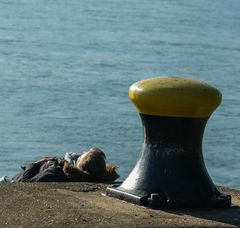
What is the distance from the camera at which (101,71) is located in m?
22.7

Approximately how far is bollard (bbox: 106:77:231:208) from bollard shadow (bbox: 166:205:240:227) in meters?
0.06

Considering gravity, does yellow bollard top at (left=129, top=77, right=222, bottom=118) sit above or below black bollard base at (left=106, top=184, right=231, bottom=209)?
above

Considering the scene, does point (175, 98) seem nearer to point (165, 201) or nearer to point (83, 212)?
point (165, 201)

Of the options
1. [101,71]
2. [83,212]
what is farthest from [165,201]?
[101,71]

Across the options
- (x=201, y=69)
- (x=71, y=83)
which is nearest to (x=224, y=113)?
(x=71, y=83)

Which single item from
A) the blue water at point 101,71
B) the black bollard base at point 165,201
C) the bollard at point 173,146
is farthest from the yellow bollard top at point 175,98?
the blue water at point 101,71

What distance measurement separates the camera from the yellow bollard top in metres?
7.96

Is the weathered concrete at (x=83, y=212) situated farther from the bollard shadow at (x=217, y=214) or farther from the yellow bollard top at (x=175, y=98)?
the yellow bollard top at (x=175, y=98)

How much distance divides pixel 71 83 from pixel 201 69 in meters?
3.80

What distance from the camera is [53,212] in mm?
7570

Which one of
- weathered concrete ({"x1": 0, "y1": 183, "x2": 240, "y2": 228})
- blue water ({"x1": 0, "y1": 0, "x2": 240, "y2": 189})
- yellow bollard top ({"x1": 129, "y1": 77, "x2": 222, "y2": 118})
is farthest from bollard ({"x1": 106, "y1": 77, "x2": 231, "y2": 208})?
blue water ({"x1": 0, "y1": 0, "x2": 240, "y2": 189})

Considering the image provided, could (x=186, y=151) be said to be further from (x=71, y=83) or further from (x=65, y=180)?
(x=71, y=83)

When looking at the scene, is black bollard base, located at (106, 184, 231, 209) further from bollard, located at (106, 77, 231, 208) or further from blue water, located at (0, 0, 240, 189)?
blue water, located at (0, 0, 240, 189)

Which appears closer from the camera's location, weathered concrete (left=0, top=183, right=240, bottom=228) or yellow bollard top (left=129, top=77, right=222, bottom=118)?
weathered concrete (left=0, top=183, right=240, bottom=228)
